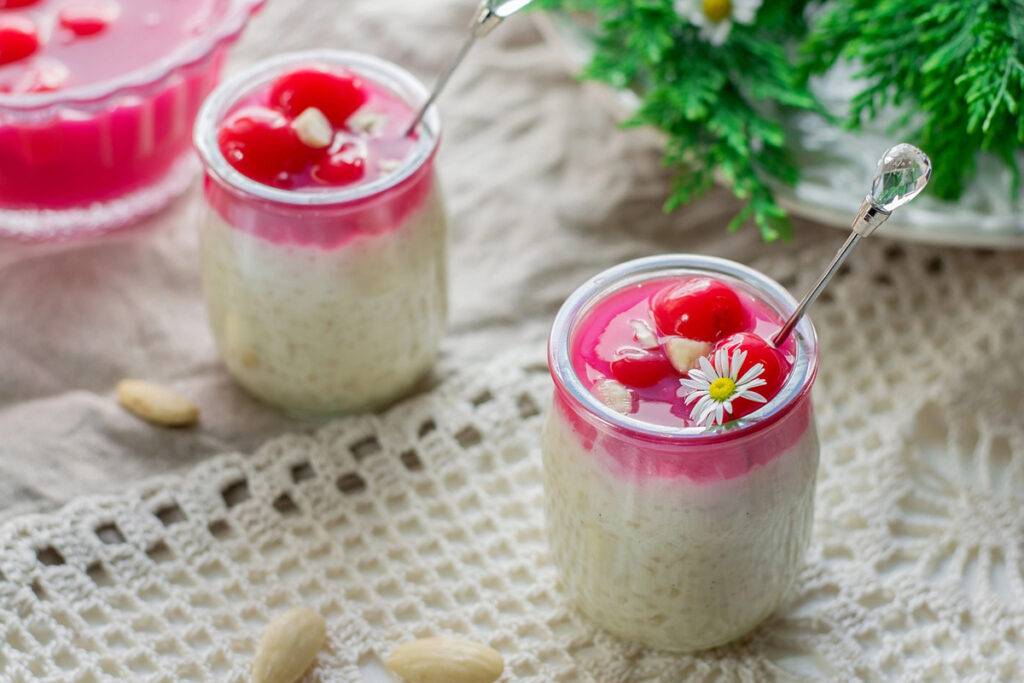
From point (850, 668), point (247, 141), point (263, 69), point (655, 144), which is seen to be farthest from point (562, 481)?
point (655, 144)

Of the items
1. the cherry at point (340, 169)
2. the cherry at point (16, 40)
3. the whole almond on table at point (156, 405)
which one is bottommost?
the whole almond on table at point (156, 405)

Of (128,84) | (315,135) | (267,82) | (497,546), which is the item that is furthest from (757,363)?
(128,84)

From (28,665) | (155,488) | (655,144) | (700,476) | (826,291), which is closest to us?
(700,476)

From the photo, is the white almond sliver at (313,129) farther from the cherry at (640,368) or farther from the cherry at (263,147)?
the cherry at (640,368)

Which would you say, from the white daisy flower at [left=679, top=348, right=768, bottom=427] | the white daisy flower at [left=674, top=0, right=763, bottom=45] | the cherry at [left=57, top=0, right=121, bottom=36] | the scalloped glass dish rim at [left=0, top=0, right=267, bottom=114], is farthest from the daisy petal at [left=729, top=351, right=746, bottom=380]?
the cherry at [left=57, top=0, right=121, bottom=36]

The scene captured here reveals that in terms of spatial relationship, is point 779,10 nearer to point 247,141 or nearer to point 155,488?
point 247,141

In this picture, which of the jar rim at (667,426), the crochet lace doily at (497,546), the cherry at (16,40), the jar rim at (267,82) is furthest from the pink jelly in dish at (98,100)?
the jar rim at (667,426)
